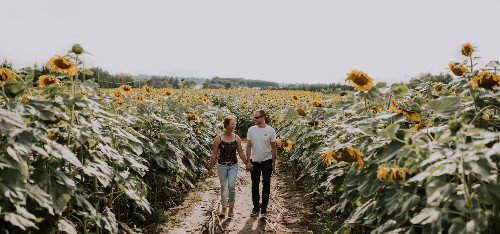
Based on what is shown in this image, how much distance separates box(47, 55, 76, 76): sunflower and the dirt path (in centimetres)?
259

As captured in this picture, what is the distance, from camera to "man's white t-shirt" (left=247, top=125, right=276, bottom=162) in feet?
21.5

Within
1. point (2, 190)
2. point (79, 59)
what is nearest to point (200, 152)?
point (79, 59)

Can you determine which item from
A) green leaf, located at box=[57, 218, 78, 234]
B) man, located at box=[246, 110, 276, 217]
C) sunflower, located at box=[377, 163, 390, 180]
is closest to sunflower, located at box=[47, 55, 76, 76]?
green leaf, located at box=[57, 218, 78, 234]

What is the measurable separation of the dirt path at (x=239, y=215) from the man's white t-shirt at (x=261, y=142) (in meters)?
0.94

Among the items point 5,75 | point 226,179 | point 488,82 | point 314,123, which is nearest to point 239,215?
point 226,179

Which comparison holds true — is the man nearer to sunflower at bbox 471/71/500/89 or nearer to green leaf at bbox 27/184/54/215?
sunflower at bbox 471/71/500/89

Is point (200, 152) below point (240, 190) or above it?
above

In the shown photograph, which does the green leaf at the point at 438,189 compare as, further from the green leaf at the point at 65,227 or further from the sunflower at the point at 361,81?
the green leaf at the point at 65,227

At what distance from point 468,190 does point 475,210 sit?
0.21 metres

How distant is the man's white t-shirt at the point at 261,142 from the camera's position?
6555 mm

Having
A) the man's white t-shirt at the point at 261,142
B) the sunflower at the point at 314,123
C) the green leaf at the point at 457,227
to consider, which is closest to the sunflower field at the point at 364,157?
the green leaf at the point at 457,227

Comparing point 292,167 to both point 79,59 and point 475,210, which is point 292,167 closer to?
point 79,59

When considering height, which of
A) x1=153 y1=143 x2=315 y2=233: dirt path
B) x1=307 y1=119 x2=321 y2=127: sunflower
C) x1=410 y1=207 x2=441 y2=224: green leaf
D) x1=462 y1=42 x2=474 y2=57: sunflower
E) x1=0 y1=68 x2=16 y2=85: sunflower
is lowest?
x1=153 y1=143 x2=315 y2=233: dirt path

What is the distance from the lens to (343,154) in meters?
3.15
